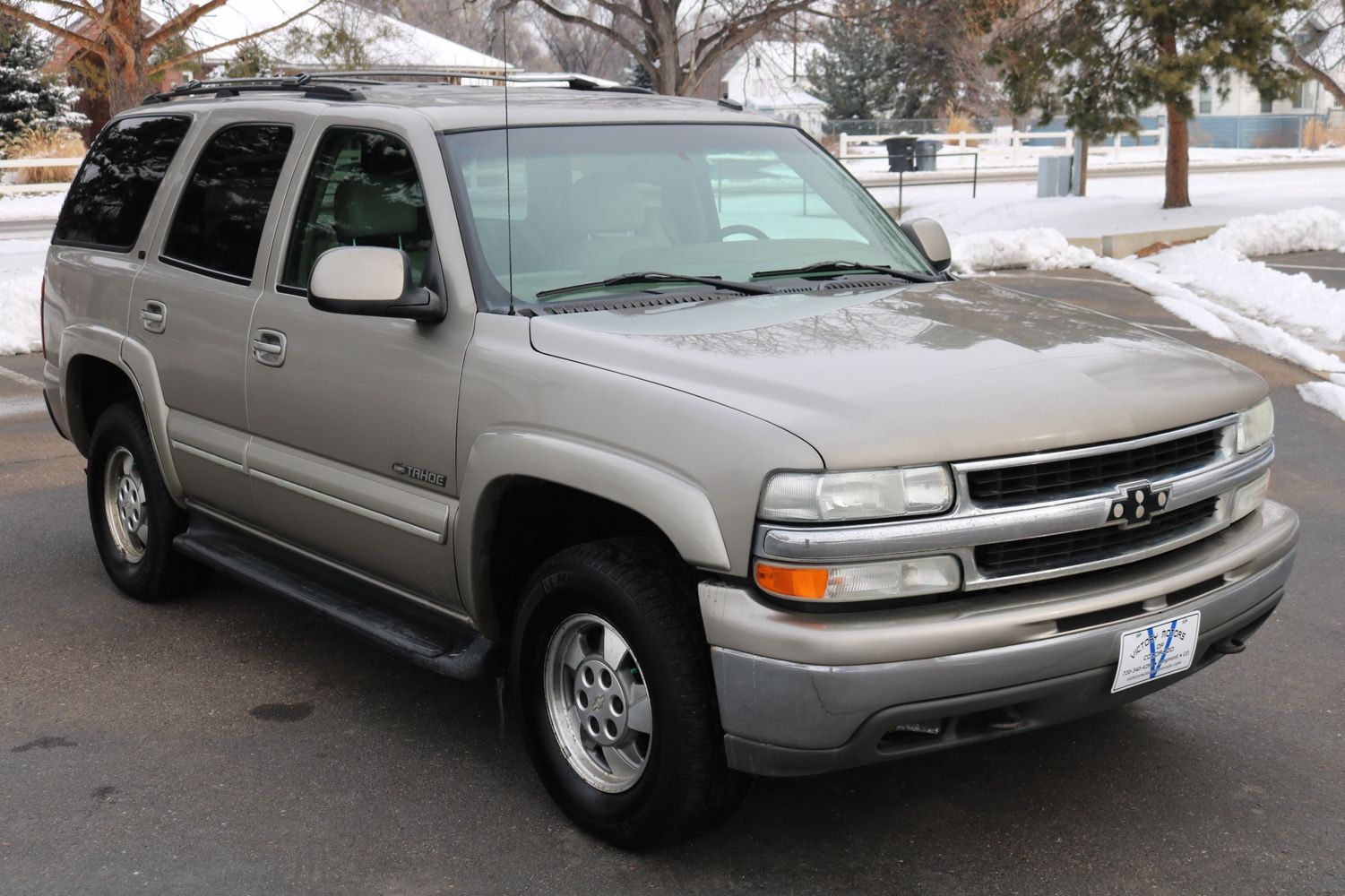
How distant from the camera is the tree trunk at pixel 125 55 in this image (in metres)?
15.2

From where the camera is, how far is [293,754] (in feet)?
14.3

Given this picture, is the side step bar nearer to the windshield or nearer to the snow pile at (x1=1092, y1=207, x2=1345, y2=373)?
the windshield

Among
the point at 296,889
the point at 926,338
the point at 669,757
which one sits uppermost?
the point at 926,338

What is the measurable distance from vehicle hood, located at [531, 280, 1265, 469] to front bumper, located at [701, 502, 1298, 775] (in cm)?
35

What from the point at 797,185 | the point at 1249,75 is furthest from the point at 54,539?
the point at 1249,75

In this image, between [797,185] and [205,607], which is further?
[205,607]

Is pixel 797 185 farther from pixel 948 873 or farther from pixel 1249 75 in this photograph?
pixel 1249 75

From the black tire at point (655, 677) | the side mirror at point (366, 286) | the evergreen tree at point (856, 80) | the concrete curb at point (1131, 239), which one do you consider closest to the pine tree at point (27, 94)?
the evergreen tree at point (856, 80)

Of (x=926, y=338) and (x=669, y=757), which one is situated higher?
(x=926, y=338)

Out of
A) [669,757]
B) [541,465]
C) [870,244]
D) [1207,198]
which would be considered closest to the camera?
[669,757]

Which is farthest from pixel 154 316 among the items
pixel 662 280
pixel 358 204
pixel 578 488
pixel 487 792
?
pixel 578 488

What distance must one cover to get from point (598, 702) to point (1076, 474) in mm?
1319

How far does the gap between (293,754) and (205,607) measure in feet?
5.30

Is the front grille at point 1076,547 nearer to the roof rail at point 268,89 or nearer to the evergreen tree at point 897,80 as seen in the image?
the roof rail at point 268,89
